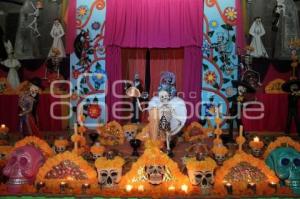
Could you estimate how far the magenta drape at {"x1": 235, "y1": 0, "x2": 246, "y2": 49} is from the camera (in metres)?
9.53

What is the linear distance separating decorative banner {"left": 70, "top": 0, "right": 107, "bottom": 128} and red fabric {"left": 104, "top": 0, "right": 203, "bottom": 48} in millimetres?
514

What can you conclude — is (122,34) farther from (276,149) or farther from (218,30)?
(276,149)

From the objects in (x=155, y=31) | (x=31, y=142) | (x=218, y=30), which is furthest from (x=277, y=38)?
(x=31, y=142)

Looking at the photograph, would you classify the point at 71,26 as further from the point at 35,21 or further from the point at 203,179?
the point at 203,179

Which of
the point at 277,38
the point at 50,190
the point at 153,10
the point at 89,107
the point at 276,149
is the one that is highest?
the point at 153,10

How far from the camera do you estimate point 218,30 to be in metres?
9.80

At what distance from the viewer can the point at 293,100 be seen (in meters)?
8.93

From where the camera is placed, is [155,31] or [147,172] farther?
[155,31]

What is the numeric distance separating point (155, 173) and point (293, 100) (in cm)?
495

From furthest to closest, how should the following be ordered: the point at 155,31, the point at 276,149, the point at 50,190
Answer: the point at 155,31 < the point at 276,149 < the point at 50,190

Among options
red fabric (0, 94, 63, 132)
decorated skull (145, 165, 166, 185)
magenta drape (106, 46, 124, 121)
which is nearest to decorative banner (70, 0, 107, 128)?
magenta drape (106, 46, 124, 121)

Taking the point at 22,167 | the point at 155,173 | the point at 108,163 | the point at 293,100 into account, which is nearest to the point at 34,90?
the point at 22,167

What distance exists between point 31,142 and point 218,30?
19.0 feet

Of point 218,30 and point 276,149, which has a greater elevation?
point 218,30
